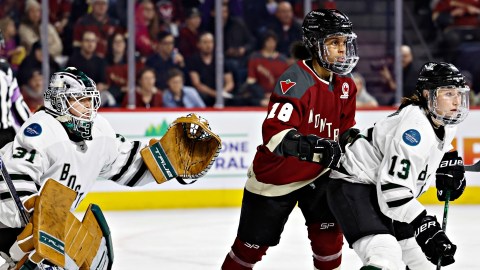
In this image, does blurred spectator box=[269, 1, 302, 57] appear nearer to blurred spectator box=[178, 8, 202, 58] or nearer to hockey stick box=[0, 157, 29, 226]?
blurred spectator box=[178, 8, 202, 58]

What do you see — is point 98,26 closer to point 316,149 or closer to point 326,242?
point 326,242

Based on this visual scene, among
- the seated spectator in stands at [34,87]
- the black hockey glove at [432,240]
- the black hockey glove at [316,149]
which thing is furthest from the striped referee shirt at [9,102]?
the black hockey glove at [432,240]

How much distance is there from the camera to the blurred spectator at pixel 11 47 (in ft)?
23.3

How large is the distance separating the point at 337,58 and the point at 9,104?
2.52 meters

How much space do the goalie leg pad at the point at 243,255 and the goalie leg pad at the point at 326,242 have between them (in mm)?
213

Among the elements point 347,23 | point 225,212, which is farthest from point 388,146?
point 225,212

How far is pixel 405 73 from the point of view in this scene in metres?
7.79

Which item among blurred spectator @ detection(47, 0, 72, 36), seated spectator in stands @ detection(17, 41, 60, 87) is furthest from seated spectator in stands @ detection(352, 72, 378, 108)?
seated spectator in stands @ detection(17, 41, 60, 87)

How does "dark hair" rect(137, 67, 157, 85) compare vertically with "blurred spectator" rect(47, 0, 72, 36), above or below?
below

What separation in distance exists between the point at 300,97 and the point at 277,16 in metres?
4.20

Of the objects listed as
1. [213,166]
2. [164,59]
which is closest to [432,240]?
[213,166]

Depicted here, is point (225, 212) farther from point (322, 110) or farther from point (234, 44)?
point (322, 110)

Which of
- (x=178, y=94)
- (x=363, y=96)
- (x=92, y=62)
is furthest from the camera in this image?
(x=363, y=96)

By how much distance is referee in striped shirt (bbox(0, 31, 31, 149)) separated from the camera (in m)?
5.55
